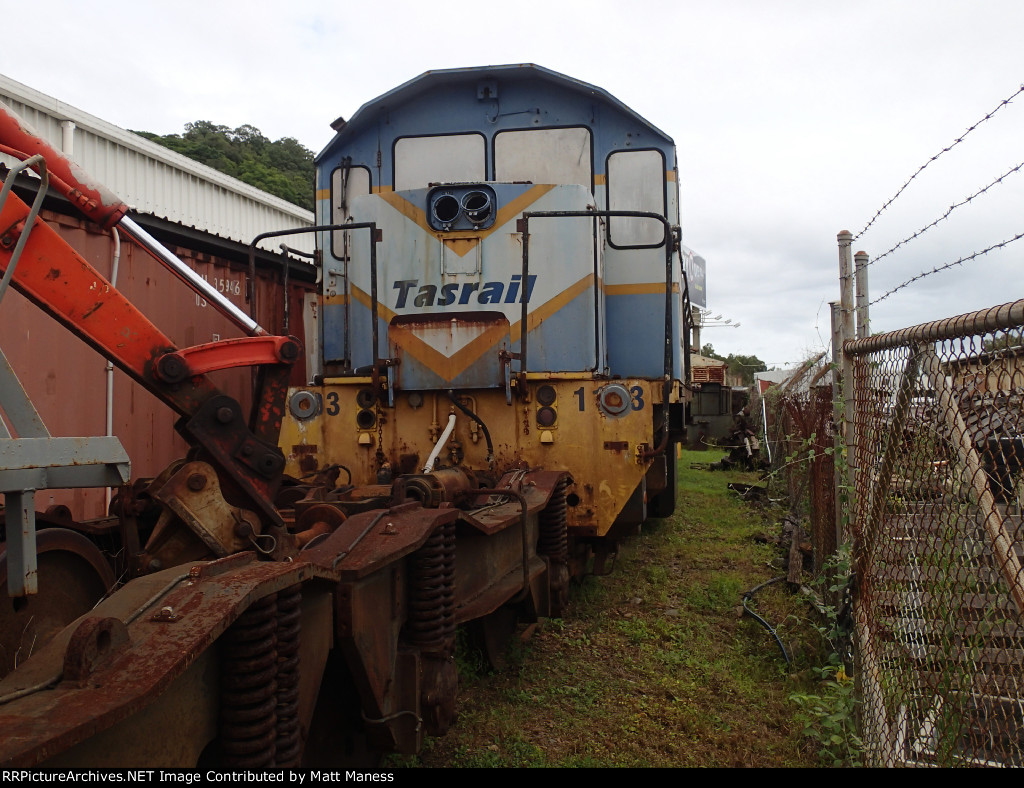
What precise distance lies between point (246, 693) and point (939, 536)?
98.2 inches

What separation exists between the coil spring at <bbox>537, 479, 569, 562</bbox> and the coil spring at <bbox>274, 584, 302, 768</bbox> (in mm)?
2753

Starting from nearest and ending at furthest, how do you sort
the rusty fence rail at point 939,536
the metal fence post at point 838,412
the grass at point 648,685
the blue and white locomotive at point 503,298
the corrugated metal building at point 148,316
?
the rusty fence rail at point 939,536 → the grass at point 648,685 → the metal fence post at point 838,412 → the blue and white locomotive at point 503,298 → the corrugated metal building at point 148,316

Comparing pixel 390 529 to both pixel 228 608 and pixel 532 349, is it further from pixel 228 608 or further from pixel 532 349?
pixel 532 349

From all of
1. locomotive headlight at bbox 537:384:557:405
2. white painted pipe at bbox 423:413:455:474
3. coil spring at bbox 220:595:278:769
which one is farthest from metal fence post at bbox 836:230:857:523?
coil spring at bbox 220:595:278:769

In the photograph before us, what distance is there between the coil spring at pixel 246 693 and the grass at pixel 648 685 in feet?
5.26

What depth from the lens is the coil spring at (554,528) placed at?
15.8 feet

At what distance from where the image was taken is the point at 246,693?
1979 millimetres

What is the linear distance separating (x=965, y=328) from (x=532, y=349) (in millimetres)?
3476

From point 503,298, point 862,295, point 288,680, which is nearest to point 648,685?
point 862,295

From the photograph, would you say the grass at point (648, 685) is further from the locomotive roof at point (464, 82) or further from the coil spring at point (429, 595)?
the locomotive roof at point (464, 82)

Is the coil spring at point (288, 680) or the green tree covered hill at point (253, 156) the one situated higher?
the green tree covered hill at point (253, 156)

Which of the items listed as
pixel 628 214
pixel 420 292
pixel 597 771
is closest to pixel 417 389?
pixel 420 292

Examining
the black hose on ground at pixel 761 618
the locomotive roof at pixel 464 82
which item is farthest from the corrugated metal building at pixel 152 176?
the black hose on ground at pixel 761 618

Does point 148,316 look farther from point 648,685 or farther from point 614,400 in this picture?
point 648,685
